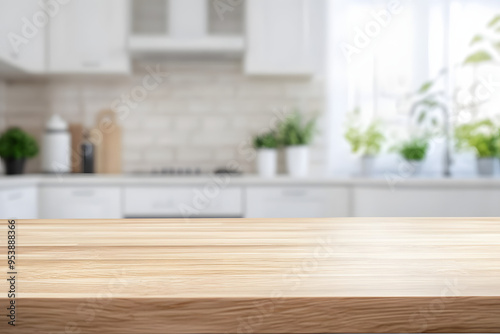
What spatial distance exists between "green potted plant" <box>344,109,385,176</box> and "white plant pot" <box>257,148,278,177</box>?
23.7 inches

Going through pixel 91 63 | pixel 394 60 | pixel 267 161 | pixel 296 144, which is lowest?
pixel 267 161

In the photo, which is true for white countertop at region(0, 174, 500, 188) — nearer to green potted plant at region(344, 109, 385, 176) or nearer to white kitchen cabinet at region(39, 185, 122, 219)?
white kitchen cabinet at region(39, 185, 122, 219)

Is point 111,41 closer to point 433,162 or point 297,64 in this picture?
point 297,64

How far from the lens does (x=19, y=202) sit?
2.48 m

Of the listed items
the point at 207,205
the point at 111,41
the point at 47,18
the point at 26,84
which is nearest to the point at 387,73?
the point at 207,205

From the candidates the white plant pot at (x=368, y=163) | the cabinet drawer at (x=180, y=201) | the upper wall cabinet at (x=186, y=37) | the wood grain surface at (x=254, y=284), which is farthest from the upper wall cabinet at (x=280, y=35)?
the wood grain surface at (x=254, y=284)

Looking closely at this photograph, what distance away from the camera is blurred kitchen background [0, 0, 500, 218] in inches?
117

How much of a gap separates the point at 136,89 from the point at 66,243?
2861mm

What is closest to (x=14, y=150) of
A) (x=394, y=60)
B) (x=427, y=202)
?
(x=427, y=202)

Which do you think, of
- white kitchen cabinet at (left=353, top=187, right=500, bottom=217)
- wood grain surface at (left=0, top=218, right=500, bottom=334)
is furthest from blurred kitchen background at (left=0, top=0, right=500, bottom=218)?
wood grain surface at (left=0, top=218, right=500, bottom=334)

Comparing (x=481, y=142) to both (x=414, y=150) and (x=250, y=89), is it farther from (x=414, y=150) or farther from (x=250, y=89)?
(x=250, y=89)

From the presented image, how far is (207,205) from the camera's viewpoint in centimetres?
271

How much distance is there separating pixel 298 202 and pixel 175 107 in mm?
1214

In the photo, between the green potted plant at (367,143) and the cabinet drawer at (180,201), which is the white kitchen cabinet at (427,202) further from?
the cabinet drawer at (180,201)
